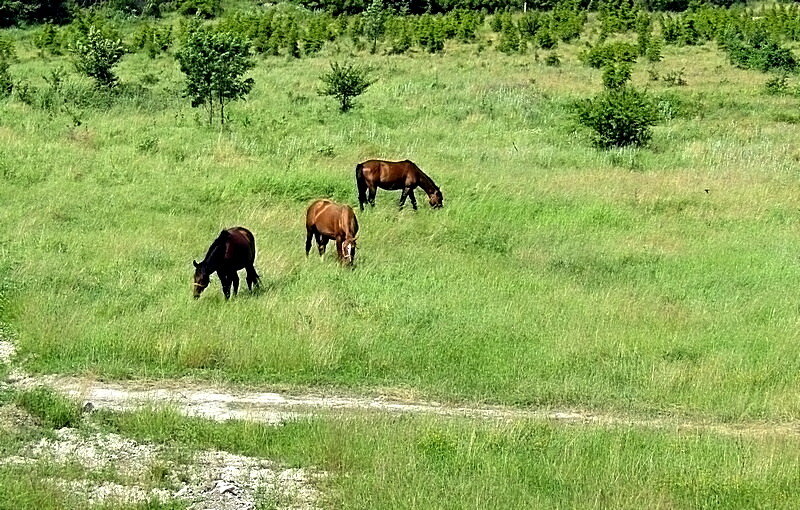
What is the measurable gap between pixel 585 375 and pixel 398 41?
3613 centimetres

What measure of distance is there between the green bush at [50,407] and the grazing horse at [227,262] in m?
3.73

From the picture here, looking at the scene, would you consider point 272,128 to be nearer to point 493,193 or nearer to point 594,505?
point 493,193

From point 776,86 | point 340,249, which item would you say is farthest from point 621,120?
point 340,249

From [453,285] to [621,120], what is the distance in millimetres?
12644

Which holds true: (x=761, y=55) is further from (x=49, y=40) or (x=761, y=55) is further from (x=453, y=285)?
(x=49, y=40)

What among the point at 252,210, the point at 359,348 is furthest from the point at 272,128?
the point at 359,348

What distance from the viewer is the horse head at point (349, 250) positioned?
14.9 metres

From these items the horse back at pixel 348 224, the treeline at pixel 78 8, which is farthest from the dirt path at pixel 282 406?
the treeline at pixel 78 8

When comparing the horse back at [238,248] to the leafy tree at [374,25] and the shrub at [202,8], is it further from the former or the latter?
the shrub at [202,8]

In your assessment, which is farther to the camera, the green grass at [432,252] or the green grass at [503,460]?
the green grass at [432,252]

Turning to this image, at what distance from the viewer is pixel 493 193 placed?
19766mm

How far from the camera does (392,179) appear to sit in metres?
19.4

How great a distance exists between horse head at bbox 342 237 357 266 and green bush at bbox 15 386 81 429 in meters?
6.16

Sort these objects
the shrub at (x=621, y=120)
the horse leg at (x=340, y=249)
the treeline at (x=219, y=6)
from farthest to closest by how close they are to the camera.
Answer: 1. the treeline at (x=219, y=6)
2. the shrub at (x=621, y=120)
3. the horse leg at (x=340, y=249)
